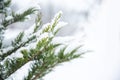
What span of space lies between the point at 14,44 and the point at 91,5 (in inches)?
698

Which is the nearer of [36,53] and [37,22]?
[36,53]

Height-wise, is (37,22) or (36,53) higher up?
(37,22)

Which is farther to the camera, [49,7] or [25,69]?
[49,7]

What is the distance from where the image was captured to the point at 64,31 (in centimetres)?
1509

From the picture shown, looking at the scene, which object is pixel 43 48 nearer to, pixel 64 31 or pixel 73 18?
pixel 64 31

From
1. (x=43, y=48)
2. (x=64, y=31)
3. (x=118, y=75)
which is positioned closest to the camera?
(x=43, y=48)

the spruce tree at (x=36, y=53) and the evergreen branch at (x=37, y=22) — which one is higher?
the evergreen branch at (x=37, y=22)

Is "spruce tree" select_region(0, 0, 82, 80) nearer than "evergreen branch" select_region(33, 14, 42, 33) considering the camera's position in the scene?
Yes

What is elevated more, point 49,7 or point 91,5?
point 91,5

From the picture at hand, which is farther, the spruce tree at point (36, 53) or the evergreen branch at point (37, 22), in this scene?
the evergreen branch at point (37, 22)

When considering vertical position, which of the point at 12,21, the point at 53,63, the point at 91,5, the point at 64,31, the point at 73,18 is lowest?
the point at 53,63

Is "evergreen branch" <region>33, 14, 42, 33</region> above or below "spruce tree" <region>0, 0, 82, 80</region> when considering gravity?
above

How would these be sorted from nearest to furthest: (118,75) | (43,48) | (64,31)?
(43,48) → (64,31) → (118,75)

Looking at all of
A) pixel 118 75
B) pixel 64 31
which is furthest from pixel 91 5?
pixel 64 31
